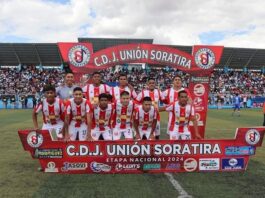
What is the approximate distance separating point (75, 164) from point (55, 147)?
0.53 meters

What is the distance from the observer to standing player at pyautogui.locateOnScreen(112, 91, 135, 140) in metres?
7.74

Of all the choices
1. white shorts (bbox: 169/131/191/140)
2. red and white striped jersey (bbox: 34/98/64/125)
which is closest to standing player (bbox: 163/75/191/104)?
white shorts (bbox: 169/131/191/140)

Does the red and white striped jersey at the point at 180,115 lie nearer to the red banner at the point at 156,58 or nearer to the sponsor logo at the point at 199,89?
the red banner at the point at 156,58

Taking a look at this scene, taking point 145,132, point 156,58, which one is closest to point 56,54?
point 156,58

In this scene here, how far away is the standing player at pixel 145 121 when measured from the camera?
7633 mm

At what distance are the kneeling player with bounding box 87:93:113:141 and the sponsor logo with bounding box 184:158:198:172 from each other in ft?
5.86

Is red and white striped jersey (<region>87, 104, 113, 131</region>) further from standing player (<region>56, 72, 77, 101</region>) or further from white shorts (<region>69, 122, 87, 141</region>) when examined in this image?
standing player (<region>56, 72, 77, 101</region>)

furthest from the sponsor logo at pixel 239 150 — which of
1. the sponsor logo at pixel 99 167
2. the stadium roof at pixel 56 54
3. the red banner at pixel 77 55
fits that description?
the stadium roof at pixel 56 54

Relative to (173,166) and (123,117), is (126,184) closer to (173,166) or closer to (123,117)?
(173,166)

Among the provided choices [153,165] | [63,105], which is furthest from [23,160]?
[153,165]

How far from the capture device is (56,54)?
143 feet

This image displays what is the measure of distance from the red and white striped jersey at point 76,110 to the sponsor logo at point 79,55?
75.3 inches

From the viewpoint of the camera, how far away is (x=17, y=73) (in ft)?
148

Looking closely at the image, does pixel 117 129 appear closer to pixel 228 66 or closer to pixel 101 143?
pixel 101 143
